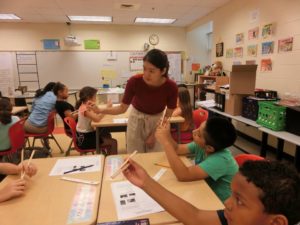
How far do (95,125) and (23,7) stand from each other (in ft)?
12.6

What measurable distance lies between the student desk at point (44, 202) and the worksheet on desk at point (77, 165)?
5 centimetres

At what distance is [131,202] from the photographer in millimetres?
1065

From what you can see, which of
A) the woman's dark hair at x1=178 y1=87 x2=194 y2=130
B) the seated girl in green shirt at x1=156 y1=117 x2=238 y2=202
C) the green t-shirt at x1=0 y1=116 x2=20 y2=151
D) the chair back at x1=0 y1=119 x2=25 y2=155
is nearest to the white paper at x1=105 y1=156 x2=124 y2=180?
the seated girl in green shirt at x1=156 y1=117 x2=238 y2=202

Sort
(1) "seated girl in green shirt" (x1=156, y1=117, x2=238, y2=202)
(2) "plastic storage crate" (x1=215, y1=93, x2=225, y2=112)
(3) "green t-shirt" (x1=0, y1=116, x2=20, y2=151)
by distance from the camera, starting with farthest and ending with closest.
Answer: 1. (2) "plastic storage crate" (x1=215, y1=93, x2=225, y2=112)
2. (3) "green t-shirt" (x1=0, y1=116, x2=20, y2=151)
3. (1) "seated girl in green shirt" (x1=156, y1=117, x2=238, y2=202)

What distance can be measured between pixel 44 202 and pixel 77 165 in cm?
42

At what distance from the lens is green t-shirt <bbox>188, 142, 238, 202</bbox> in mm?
1268

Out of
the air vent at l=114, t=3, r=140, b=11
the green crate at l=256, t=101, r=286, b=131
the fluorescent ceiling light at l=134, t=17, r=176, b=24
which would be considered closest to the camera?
the green crate at l=256, t=101, r=286, b=131

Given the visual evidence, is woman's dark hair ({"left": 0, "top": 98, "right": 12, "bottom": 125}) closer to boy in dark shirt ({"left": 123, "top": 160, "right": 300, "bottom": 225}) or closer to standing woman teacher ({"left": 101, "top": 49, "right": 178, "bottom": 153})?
standing woman teacher ({"left": 101, "top": 49, "right": 178, "bottom": 153})

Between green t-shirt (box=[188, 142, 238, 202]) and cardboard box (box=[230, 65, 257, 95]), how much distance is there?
7.68ft

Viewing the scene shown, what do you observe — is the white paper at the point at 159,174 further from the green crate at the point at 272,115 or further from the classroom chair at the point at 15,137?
the classroom chair at the point at 15,137

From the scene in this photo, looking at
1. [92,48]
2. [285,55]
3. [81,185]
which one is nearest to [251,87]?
[285,55]

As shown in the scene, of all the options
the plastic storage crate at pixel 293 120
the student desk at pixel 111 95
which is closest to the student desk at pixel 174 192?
the plastic storage crate at pixel 293 120

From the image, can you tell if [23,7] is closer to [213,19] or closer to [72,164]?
[213,19]

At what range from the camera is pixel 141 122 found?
2.09 meters
